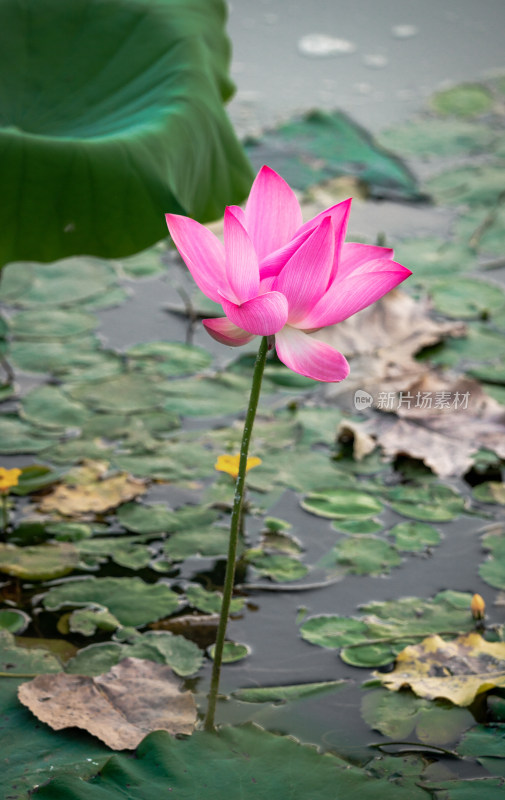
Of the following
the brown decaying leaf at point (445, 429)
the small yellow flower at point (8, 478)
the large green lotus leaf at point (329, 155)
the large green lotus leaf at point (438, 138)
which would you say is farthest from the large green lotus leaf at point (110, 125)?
the large green lotus leaf at point (438, 138)

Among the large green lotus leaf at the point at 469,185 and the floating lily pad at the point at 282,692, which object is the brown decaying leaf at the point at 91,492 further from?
the large green lotus leaf at the point at 469,185

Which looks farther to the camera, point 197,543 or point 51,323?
point 51,323

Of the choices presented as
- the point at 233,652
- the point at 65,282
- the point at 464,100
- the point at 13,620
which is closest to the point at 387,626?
the point at 233,652

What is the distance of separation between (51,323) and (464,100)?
8.81 ft

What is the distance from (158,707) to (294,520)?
0.53 metres

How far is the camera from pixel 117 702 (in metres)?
1.07

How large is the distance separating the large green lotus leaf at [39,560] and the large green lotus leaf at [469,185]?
2119mm

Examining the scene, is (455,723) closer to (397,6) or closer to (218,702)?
(218,702)

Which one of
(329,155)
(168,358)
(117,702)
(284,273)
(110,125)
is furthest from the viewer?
(329,155)

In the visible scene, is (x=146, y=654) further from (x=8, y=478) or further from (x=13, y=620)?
(x=8, y=478)

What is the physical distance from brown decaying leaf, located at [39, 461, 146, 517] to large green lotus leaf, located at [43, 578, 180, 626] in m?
0.20

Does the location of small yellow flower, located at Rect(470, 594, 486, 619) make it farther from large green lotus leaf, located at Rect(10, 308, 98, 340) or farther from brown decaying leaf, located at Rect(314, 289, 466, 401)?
large green lotus leaf, located at Rect(10, 308, 98, 340)

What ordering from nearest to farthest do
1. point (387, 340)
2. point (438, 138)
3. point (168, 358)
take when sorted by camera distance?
point (168, 358) < point (387, 340) < point (438, 138)

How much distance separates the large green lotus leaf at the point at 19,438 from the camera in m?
1.63
